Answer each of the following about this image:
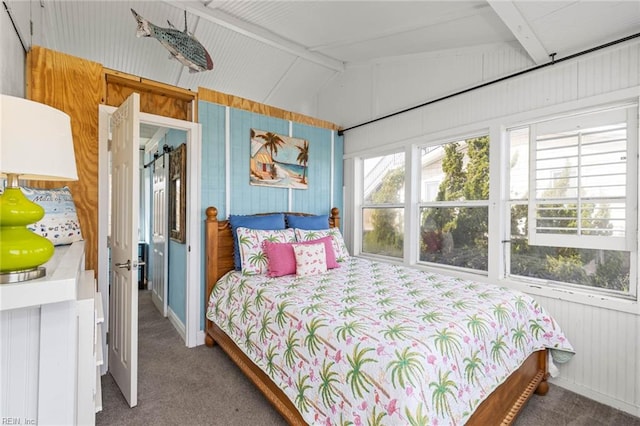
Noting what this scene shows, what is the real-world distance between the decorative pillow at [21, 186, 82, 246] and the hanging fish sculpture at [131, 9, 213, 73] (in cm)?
123

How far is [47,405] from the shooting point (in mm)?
1010

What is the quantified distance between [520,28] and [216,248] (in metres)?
2.89

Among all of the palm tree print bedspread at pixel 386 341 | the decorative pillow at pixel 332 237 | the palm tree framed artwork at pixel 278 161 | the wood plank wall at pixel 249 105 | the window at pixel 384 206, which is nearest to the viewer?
the palm tree print bedspread at pixel 386 341

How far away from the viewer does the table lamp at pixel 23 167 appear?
0.89m

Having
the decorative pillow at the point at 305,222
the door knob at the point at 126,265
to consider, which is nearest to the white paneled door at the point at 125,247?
the door knob at the point at 126,265

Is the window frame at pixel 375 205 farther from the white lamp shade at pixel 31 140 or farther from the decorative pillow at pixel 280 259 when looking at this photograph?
the white lamp shade at pixel 31 140

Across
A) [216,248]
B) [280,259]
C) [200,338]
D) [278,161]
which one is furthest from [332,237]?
[200,338]

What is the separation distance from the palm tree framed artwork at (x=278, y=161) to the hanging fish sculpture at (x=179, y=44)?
0.86 m

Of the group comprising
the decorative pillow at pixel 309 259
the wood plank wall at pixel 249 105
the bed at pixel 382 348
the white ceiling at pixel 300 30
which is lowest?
the bed at pixel 382 348

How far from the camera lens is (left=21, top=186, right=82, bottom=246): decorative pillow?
176 cm

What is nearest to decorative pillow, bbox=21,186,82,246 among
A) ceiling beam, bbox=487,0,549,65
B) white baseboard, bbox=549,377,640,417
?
ceiling beam, bbox=487,0,549,65

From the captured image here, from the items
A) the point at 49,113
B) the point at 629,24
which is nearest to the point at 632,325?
the point at 629,24

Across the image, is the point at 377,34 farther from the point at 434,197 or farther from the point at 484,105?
the point at 434,197

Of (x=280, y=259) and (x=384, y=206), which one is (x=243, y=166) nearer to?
(x=280, y=259)
